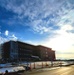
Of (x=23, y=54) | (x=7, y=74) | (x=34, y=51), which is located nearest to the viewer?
(x=7, y=74)

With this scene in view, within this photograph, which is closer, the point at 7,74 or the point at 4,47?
the point at 7,74

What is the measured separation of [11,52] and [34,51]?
4936cm

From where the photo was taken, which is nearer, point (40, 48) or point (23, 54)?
point (23, 54)

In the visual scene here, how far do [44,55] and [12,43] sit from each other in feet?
197

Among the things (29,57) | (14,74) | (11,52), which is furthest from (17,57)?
(14,74)

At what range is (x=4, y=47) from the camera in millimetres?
145375

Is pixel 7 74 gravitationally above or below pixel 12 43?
below

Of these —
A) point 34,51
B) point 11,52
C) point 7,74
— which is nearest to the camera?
point 7,74

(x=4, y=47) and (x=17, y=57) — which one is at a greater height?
(x=4, y=47)

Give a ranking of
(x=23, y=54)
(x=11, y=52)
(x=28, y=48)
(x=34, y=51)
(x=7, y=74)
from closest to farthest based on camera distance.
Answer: (x=7, y=74), (x=11, y=52), (x=23, y=54), (x=28, y=48), (x=34, y=51)

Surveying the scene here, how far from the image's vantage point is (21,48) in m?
153

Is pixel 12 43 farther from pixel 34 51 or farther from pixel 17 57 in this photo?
pixel 34 51

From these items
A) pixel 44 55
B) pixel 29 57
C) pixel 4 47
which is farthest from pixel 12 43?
pixel 44 55

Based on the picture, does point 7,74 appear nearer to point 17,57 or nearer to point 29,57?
point 17,57
